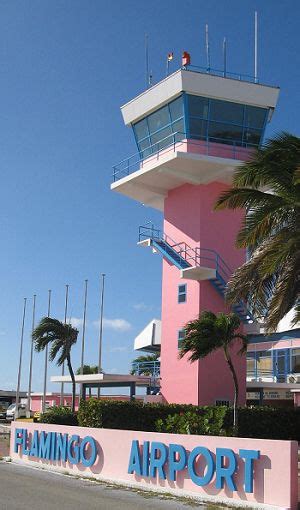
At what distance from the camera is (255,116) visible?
32594 mm

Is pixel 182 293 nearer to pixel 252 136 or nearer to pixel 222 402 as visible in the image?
pixel 222 402

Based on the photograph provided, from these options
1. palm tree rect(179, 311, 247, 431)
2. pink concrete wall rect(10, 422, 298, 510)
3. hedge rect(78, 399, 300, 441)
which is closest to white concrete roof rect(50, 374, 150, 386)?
hedge rect(78, 399, 300, 441)

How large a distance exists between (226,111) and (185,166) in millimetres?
3427

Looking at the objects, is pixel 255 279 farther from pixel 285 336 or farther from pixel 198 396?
pixel 285 336

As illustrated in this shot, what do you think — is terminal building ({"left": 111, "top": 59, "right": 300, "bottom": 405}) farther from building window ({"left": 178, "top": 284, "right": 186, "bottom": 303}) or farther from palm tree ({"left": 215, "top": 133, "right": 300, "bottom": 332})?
palm tree ({"left": 215, "top": 133, "right": 300, "bottom": 332})

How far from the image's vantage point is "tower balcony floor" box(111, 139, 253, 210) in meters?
31.1

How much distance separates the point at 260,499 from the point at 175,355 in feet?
62.1

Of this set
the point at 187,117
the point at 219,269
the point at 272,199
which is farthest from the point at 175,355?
the point at 272,199

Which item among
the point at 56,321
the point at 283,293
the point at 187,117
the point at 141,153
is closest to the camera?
the point at 283,293

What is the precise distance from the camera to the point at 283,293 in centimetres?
1948

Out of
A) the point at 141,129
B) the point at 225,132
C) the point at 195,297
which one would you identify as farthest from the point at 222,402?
the point at 141,129

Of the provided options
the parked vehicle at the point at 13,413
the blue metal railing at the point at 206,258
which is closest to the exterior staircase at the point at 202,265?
the blue metal railing at the point at 206,258

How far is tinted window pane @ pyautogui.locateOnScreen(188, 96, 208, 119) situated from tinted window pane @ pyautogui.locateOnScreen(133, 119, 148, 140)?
11.2 ft

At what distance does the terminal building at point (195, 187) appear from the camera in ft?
102
